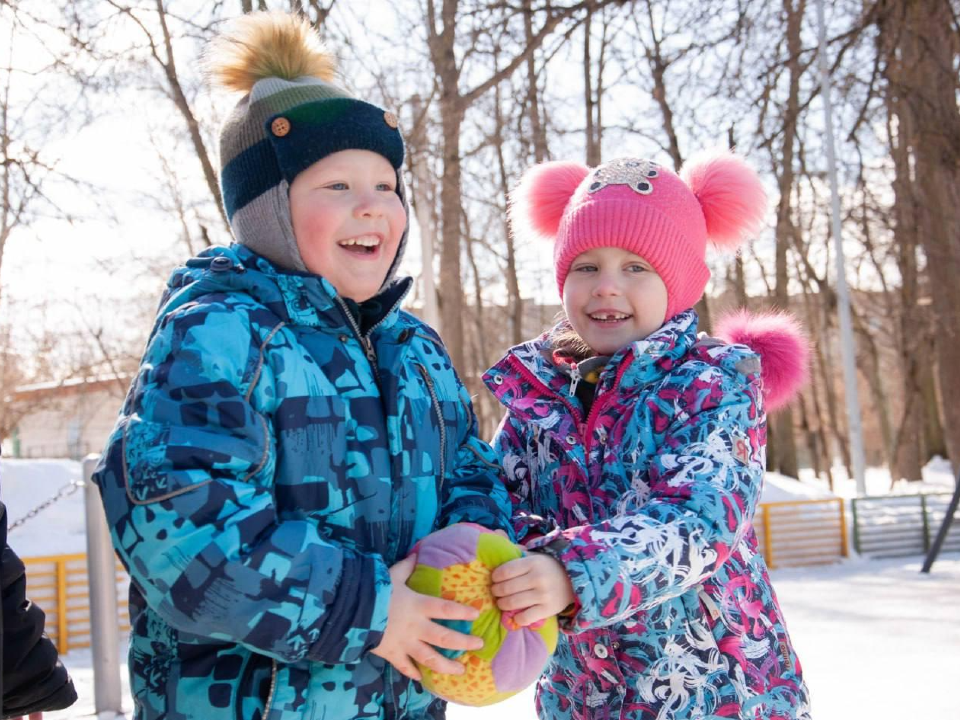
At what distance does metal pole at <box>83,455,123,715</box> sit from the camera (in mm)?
4477

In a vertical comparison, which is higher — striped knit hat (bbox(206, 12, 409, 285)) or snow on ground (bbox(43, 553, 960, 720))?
striped knit hat (bbox(206, 12, 409, 285))

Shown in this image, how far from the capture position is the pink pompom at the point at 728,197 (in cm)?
236

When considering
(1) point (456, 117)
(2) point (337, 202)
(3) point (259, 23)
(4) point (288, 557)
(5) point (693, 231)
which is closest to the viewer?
(4) point (288, 557)

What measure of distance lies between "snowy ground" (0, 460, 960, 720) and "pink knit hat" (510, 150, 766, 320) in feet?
8.00

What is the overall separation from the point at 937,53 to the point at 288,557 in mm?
11289

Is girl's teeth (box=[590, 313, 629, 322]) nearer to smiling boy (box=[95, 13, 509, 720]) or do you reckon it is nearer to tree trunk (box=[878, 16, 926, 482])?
smiling boy (box=[95, 13, 509, 720])

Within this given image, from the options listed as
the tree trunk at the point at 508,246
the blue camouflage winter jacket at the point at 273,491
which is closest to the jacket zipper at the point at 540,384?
the blue camouflage winter jacket at the point at 273,491

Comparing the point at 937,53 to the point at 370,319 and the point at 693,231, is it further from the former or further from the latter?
the point at 370,319

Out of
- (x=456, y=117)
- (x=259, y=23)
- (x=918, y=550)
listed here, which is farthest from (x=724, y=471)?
(x=918, y=550)

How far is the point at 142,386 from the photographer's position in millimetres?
1424

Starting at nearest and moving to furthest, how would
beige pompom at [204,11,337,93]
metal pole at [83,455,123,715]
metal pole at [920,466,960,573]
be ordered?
beige pompom at [204,11,337,93], metal pole at [83,455,123,715], metal pole at [920,466,960,573]

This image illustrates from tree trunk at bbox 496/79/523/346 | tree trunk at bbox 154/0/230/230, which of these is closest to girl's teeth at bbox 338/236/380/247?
tree trunk at bbox 154/0/230/230

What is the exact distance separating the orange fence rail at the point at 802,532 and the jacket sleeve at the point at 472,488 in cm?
932

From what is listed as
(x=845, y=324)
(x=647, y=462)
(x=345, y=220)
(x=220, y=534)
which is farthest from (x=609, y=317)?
(x=845, y=324)
